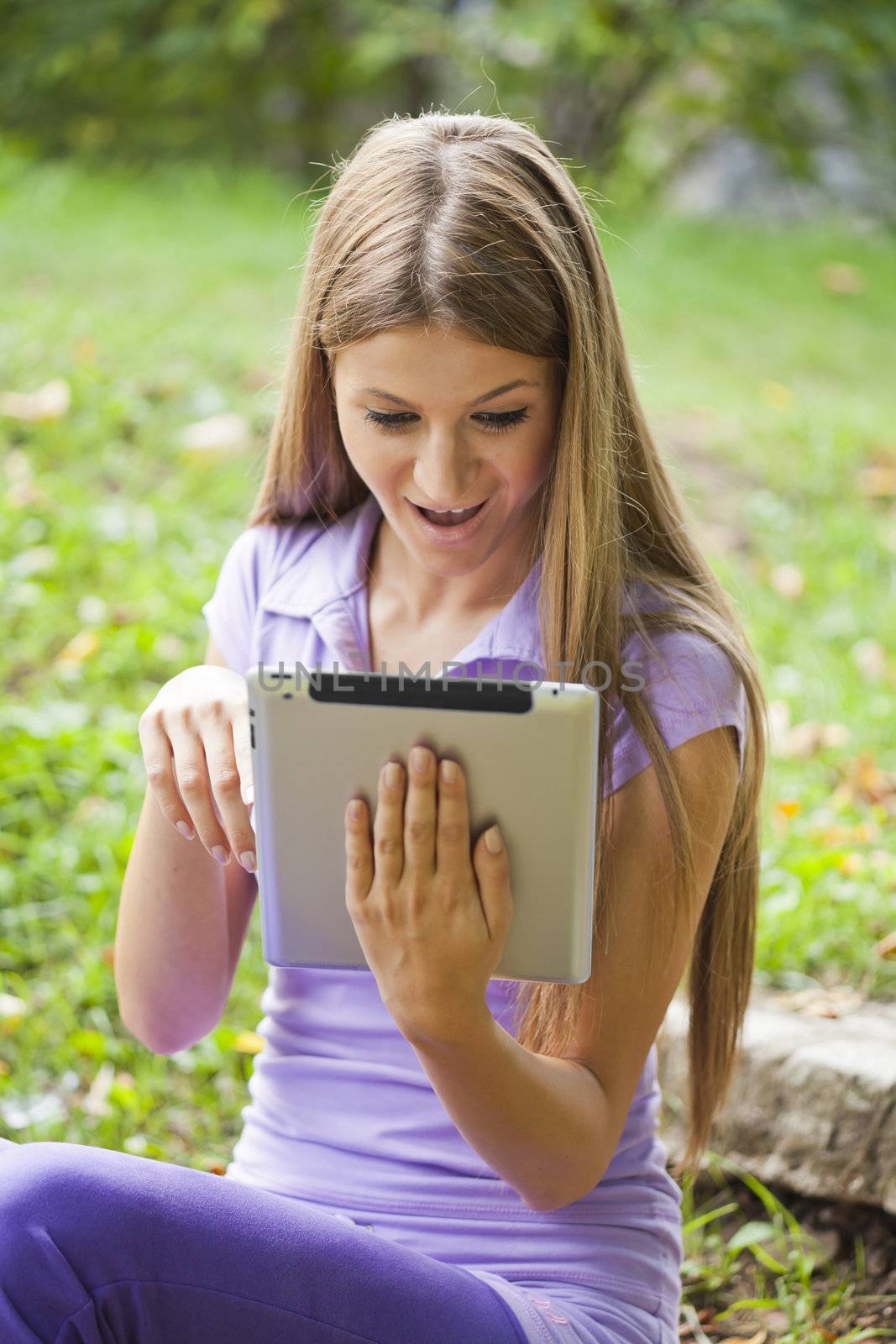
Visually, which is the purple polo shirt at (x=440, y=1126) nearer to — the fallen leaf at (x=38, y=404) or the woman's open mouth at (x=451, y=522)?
the woman's open mouth at (x=451, y=522)

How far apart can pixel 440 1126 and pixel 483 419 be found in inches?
28.5

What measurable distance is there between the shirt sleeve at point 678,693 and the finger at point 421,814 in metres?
0.32

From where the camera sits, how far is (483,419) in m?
1.47

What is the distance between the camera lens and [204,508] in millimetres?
3820

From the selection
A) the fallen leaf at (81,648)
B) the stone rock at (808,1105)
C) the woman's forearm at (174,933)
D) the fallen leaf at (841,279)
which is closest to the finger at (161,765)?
the woman's forearm at (174,933)

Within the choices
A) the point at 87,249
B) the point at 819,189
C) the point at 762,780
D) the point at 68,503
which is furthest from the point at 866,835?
the point at 819,189

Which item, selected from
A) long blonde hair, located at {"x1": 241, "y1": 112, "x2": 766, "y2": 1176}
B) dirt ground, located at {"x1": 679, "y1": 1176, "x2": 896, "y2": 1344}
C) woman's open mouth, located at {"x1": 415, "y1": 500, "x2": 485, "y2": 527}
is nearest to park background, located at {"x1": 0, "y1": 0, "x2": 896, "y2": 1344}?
dirt ground, located at {"x1": 679, "y1": 1176, "x2": 896, "y2": 1344}

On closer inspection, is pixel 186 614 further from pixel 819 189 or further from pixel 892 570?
pixel 819 189

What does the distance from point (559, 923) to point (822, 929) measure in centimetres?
140

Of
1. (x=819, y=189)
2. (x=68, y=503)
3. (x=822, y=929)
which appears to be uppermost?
(x=819, y=189)

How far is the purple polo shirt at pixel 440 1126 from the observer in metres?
1.50

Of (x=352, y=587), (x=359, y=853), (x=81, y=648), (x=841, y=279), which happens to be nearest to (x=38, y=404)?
(x=81, y=648)

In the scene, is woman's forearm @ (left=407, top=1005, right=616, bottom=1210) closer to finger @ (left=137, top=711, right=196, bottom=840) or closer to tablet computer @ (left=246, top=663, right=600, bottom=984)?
tablet computer @ (left=246, top=663, right=600, bottom=984)

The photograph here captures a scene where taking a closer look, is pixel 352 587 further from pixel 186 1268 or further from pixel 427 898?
pixel 186 1268
